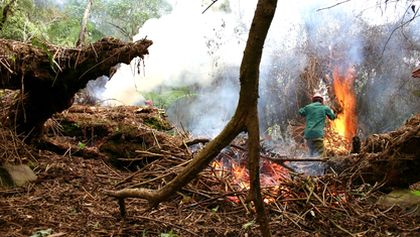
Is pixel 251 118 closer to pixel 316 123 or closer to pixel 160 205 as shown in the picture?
pixel 160 205

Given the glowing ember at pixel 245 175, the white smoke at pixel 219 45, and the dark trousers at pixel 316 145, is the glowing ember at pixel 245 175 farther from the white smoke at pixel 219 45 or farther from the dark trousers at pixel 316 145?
the white smoke at pixel 219 45

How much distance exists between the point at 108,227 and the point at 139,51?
196cm

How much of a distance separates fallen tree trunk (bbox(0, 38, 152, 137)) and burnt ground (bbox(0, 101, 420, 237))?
0.66m

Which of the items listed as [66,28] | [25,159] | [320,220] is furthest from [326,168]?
[66,28]

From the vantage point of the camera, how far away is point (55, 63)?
4.07 meters

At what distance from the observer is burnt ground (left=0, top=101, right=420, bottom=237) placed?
2.99 m

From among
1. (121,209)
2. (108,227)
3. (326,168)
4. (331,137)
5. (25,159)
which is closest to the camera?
(108,227)

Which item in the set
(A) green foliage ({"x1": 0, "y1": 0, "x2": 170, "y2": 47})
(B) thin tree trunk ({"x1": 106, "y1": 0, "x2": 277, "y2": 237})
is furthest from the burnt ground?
(A) green foliage ({"x1": 0, "y1": 0, "x2": 170, "y2": 47})

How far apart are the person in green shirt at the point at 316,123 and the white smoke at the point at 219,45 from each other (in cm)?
554

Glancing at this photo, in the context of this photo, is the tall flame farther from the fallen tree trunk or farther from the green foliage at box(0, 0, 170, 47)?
the fallen tree trunk

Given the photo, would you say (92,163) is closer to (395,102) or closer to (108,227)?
(108,227)

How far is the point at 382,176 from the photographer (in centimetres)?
447

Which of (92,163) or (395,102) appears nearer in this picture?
(92,163)

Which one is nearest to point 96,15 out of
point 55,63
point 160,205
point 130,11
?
point 130,11
